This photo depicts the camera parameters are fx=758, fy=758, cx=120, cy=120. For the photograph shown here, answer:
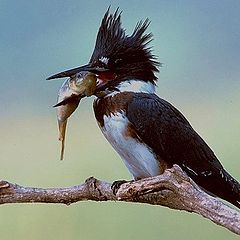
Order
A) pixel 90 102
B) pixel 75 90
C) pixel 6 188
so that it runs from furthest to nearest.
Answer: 1. pixel 90 102
2. pixel 75 90
3. pixel 6 188

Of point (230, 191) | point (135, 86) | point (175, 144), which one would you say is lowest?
point (230, 191)

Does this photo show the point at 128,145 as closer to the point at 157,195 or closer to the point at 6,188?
the point at 157,195

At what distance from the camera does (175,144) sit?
1.38 meters

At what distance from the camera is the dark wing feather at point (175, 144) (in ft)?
4.50

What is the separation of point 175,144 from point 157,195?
0.10m

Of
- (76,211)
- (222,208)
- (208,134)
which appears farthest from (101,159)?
(222,208)

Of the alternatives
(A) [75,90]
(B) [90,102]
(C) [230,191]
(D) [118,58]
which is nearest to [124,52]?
(D) [118,58]

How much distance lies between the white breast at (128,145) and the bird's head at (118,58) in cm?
8

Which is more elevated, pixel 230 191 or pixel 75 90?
pixel 75 90

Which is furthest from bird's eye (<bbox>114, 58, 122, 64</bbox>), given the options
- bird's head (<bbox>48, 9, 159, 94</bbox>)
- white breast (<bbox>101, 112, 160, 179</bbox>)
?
white breast (<bbox>101, 112, 160, 179</bbox>)

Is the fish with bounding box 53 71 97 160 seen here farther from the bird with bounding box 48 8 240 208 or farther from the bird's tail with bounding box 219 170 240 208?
the bird's tail with bounding box 219 170 240 208

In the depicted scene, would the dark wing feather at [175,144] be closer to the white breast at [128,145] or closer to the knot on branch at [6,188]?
the white breast at [128,145]

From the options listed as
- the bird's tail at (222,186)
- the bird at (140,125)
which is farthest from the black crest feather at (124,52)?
the bird's tail at (222,186)

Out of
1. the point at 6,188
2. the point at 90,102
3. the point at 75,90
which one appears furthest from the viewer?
the point at 90,102
